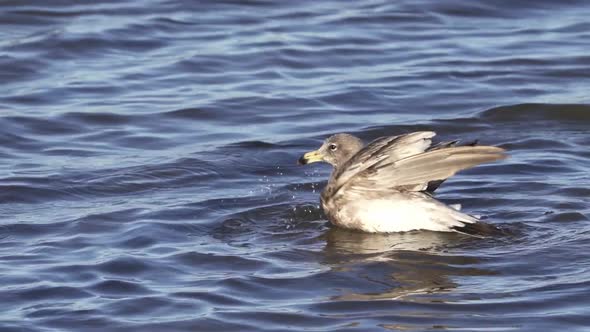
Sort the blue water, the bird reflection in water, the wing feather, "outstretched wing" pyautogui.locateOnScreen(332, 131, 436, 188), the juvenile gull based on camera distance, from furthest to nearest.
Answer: "outstretched wing" pyautogui.locateOnScreen(332, 131, 436, 188), the juvenile gull, the wing feather, the bird reflection in water, the blue water

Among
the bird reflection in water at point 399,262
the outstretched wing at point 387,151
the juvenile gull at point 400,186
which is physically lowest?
the bird reflection in water at point 399,262

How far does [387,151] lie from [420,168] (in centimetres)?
26

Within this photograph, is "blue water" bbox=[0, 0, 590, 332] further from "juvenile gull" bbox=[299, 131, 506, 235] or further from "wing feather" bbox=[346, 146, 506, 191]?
"wing feather" bbox=[346, 146, 506, 191]

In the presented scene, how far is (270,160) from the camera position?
11055mm

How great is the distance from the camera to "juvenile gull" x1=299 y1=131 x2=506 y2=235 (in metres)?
8.67

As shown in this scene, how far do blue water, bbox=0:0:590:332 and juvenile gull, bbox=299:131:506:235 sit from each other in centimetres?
12

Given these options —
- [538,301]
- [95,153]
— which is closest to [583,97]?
[95,153]

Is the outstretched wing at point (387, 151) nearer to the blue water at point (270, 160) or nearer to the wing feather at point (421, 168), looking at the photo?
the wing feather at point (421, 168)

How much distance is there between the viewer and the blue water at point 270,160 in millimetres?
7449

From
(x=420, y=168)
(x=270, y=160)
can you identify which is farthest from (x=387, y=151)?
(x=270, y=160)

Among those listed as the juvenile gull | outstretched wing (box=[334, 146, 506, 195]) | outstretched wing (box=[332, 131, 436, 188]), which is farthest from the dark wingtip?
outstretched wing (box=[332, 131, 436, 188])

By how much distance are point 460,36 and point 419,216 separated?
21.8ft

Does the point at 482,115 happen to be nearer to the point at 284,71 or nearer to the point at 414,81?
the point at 414,81

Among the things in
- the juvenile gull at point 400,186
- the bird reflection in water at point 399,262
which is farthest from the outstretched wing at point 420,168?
the bird reflection in water at point 399,262
